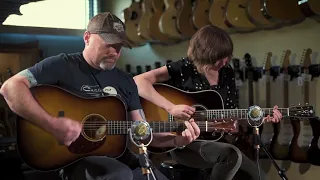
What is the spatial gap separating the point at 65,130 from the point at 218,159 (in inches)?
33.7

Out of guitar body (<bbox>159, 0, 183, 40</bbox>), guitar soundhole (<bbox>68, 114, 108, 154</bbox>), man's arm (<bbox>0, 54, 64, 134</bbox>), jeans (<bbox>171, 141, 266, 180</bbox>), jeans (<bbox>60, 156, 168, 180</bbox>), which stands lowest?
jeans (<bbox>171, 141, 266, 180</bbox>)

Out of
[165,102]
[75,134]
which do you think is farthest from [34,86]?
[165,102]

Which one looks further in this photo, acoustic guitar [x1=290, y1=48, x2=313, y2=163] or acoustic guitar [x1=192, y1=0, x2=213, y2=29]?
acoustic guitar [x1=192, y1=0, x2=213, y2=29]

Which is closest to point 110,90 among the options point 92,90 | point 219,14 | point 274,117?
point 92,90

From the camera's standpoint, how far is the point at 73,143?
1.97 meters

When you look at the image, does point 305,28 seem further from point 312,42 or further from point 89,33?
point 89,33

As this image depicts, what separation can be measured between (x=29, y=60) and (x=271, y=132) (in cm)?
236

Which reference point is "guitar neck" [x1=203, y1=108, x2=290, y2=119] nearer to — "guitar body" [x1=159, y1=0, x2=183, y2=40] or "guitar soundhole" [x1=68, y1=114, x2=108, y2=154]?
"guitar soundhole" [x1=68, y1=114, x2=108, y2=154]

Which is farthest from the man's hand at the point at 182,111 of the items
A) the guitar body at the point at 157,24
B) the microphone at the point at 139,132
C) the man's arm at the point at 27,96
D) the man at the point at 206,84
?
the guitar body at the point at 157,24

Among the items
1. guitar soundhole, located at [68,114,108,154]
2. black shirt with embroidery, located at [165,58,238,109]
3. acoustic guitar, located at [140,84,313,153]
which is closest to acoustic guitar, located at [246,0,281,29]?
black shirt with embroidery, located at [165,58,238,109]

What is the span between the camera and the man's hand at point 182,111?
2562 mm

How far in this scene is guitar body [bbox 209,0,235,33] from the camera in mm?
3471

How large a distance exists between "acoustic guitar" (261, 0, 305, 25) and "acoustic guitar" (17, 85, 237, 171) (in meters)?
1.51

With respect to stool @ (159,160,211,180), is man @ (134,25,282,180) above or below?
above
